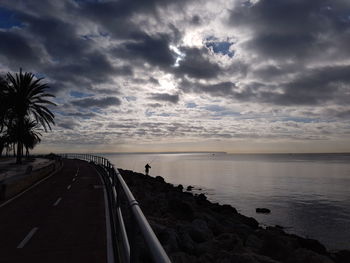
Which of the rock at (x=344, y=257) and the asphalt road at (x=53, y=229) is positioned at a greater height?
the asphalt road at (x=53, y=229)

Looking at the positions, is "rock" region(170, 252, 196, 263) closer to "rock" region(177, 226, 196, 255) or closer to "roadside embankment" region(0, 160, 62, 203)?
"rock" region(177, 226, 196, 255)

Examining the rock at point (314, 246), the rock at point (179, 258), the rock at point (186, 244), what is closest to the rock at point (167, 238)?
the rock at point (186, 244)

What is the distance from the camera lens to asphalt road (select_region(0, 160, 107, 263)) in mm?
7090

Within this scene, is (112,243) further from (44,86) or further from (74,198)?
(44,86)

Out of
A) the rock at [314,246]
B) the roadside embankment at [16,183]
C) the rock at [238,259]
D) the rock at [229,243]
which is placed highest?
the roadside embankment at [16,183]

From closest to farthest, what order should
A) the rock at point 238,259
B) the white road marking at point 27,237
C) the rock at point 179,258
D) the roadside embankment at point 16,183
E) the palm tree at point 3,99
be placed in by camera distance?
the white road marking at point 27,237 < the rock at point 179,258 < the rock at point 238,259 < the roadside embankment at point 16,183 < the palm tree at point 3,99

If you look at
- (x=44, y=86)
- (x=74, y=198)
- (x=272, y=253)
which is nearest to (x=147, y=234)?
(x=272, y=253)

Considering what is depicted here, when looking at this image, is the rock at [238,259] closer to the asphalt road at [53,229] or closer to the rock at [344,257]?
the asphalt road at [53,229]

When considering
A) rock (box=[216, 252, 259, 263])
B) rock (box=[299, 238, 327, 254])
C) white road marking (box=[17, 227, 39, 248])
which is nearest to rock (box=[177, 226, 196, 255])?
rock (box=[216, 252, 259, 263])

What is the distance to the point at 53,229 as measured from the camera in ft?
30.8

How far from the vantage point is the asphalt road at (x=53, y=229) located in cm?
709

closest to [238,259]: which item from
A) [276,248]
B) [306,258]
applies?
[306,258]

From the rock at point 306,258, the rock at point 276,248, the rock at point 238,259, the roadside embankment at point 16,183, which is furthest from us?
the roadside embankment at point 16,183

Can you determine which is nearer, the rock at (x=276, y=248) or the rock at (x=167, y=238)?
the rock at (x=167, y=238)
